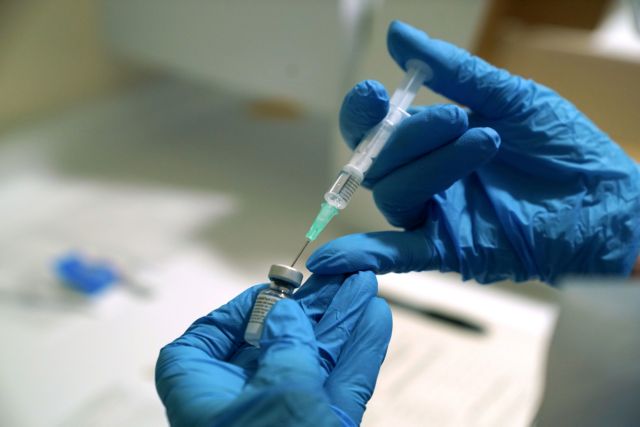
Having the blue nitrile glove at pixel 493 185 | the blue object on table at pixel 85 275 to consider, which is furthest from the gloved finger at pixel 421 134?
the blue object on table at pixel 85 275

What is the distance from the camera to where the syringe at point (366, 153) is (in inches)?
24.1

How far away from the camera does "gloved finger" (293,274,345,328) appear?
0.58 m

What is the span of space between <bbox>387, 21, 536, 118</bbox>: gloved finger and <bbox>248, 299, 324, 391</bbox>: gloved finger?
335 mm

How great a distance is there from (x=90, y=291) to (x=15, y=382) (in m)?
0.24

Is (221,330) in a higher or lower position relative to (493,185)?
lower

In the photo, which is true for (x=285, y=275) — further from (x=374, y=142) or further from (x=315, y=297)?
(x=374, y=142)

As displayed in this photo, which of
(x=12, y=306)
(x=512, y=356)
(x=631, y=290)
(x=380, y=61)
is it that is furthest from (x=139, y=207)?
(x=631, y=290)

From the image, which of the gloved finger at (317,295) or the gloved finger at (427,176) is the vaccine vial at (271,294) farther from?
the gloved finger at (427,176)

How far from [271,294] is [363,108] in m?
0.24

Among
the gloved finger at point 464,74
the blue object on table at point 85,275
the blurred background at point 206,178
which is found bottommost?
the blue object on table at point 85,275

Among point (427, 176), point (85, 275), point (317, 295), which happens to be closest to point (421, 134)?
point (427, 176)

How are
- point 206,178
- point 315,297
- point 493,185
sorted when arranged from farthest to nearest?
point 206,178, point 493,185, point 315,297

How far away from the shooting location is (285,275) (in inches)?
21.7

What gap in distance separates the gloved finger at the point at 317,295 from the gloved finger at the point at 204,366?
1.8 inches
